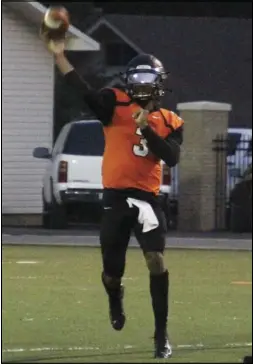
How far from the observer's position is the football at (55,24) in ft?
9.04

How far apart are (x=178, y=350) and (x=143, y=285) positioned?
0.30 m

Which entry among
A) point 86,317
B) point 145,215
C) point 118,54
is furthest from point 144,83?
point 118,54

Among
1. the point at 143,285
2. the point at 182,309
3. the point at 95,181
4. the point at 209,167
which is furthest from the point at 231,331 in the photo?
the point at 95,181

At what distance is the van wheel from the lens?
3.78 metres

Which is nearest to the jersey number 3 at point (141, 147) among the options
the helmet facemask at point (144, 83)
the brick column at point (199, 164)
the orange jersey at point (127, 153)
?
the orange jersey at point (127, 153)

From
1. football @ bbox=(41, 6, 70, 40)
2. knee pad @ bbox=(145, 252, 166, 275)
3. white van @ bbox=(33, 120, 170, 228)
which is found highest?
football @ bbox=(41, 6, 70, 40)

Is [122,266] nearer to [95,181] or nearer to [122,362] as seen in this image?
[95,181]

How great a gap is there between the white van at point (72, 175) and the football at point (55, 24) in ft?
2.37

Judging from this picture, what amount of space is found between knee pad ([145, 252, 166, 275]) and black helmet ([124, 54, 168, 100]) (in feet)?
2.20

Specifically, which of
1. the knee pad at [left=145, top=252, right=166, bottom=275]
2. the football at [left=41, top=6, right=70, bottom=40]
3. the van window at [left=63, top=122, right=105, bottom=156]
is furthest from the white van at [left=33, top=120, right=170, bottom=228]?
A: the football at [left=41, top=6, right=70, bottom=40]

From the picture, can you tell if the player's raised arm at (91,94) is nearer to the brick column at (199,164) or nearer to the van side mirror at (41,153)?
the van side mirror at (41,153)

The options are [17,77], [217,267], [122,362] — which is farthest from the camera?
[217,267]

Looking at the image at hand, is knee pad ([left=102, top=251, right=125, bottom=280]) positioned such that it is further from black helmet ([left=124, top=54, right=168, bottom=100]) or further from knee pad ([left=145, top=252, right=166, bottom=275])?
black helmet ([left=124, top=54, right=168, bottom=100])

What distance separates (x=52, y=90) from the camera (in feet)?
12.4
